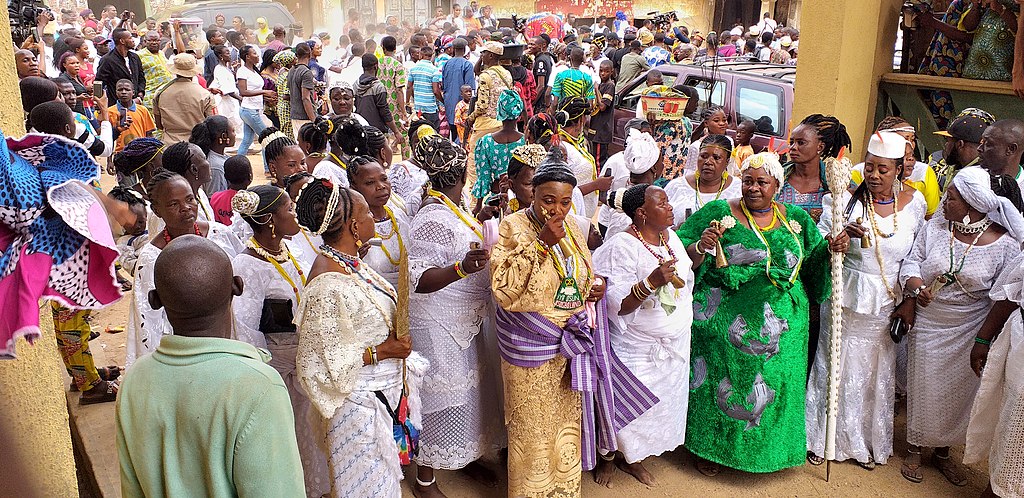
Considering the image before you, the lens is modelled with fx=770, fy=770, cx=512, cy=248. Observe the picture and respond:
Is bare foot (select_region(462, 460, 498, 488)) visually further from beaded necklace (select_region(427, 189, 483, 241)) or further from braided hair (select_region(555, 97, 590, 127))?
braided hair (select_region(555, 97, 590, 127))

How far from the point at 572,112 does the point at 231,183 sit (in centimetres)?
271

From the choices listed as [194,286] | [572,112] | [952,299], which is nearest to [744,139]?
[572,112]

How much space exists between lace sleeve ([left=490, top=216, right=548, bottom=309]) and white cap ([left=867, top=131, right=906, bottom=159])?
6.96ft

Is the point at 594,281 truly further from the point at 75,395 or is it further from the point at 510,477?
the point at 75,395

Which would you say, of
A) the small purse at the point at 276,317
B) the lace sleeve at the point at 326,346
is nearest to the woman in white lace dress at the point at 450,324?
the small purse at the point at 276,317

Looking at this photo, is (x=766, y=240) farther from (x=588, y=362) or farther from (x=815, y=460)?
(x=815, y=460)

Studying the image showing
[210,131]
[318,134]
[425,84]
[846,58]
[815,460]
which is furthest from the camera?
[425,84]

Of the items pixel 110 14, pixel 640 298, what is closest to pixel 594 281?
pixel 640 298

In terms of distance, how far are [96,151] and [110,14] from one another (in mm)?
22423

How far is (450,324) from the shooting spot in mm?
3938

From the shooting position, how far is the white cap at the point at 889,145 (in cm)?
424

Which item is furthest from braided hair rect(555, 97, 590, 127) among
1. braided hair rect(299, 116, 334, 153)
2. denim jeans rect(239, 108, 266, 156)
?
denim jeans rect(239, 108, 266, 156)

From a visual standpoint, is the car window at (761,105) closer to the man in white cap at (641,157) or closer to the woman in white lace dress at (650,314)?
the man in white cap at (641,157)

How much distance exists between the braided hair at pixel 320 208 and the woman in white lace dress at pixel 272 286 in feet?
1.89
